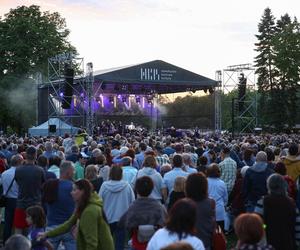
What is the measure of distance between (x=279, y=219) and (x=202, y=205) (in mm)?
1011

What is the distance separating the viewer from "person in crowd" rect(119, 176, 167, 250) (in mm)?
5879

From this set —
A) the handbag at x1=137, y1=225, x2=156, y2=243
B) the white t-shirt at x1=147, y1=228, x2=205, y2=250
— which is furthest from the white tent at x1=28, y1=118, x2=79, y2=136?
the white t-shirt at x1=147, y1=228, x2=205, y2=250

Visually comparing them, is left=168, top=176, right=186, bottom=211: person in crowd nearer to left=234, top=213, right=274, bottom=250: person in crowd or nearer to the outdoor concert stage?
left=234, top=213, right=274, bottom=250: person in crowd

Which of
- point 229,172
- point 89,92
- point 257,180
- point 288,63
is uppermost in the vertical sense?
point 288,63

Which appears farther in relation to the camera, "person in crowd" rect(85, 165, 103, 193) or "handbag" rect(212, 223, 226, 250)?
"person in crowd" rect(85, 165, 103, 193)

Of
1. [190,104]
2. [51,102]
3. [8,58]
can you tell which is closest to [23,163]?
[51,102]

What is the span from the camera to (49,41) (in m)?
48.8

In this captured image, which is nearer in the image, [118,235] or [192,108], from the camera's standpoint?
[118,235]

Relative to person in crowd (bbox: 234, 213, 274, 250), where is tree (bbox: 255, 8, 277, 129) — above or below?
above

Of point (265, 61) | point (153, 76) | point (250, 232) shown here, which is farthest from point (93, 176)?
point (265, 61)

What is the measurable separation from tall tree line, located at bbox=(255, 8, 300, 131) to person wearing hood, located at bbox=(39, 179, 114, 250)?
4919 centimetres

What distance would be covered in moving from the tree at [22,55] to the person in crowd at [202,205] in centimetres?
4200

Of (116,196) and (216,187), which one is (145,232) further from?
(216,187)

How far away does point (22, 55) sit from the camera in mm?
47594
